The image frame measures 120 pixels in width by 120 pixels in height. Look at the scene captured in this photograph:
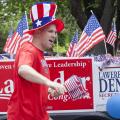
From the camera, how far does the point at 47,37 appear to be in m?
3.79

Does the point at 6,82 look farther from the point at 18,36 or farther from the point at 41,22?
the point at 18,36

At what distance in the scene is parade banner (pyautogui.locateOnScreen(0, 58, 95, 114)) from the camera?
254 inches

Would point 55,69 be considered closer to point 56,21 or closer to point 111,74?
point 111,74

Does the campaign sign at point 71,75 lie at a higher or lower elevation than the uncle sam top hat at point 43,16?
lower

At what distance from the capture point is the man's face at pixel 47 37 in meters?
3.79

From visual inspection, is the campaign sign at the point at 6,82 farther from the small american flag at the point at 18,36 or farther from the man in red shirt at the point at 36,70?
the small american flag at the point at 18,36

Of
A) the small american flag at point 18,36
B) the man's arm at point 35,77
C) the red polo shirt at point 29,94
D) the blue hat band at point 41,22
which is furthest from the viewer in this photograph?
the small american flag at point 18,36

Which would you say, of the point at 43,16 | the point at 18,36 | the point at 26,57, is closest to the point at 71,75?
the point at 43,16

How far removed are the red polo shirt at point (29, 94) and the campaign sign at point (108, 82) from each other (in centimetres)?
277

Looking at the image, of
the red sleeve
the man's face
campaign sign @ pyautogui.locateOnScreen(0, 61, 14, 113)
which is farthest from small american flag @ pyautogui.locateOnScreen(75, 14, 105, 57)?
the red sleeve

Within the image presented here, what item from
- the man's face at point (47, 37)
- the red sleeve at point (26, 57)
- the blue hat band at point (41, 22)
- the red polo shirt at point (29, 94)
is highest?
the blue hat band at point (41, 22)

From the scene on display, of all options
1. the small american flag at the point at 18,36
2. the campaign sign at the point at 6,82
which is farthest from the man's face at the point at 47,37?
the small american flag at the point at 18,36

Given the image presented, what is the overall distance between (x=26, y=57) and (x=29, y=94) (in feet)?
1.00

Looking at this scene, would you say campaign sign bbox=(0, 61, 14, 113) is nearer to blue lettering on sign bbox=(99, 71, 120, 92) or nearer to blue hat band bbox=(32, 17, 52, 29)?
blue lettering on sign bbox=(99, 71, 120, 92)
